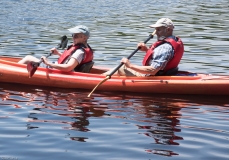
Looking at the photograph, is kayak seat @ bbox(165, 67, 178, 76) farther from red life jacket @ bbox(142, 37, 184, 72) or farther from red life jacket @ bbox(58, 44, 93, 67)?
red life jacket @ bbox(58, 44, 93, 67)

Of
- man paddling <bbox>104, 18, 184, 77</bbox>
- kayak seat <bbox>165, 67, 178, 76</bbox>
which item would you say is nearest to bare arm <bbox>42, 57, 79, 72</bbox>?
man paddling <bbox>104, 18, 184, 77</bbox>

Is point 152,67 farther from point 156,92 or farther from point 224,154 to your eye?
point 224,154

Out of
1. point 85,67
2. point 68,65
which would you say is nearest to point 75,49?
point 68,65

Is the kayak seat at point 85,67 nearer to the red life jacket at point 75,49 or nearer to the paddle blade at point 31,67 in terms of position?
the red life jacket at point 75,49

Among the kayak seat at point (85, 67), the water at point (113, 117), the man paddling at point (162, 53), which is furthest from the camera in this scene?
the kayak seat at point (85, 67)

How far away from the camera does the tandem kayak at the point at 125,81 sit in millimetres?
8461

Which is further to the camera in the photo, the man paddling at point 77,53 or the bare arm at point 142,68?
the man paddling at point 77,53

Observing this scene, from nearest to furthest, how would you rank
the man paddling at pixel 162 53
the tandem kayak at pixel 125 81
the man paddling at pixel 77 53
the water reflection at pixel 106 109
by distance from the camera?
the water reflection at pixel 106 109, the man paddling at pixel 162 53, the tandem kayak at pixel 125 81, the man paddling at pixel 77 53

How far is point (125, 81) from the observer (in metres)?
8.70

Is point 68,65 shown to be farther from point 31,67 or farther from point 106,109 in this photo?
point 106,109

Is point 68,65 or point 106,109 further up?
point 68,65

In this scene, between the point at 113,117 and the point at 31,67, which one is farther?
the point at 31,67

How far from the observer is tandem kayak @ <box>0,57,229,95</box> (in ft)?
27.8

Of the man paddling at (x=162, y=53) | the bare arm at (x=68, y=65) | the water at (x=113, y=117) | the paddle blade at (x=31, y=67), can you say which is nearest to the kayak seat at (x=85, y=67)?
the bare arm at (x=68, y=65)
